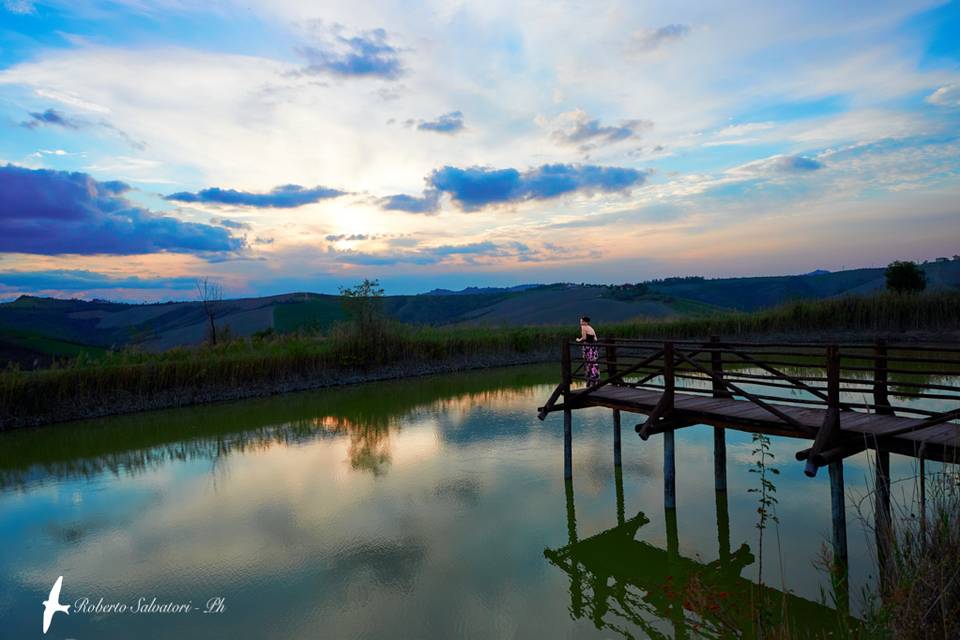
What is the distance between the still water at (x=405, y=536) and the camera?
20.4 feet

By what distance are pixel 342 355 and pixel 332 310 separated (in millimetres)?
45195

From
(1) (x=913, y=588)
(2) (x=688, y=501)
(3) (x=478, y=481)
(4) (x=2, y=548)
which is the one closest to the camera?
(1) (x=913, y=588)

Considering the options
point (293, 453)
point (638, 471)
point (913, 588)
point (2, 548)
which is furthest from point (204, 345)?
point (913, 588)

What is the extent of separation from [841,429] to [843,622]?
3.35 m

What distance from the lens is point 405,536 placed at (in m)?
8.25

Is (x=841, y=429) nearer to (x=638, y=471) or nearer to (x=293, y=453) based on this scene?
(x=638, y=471)

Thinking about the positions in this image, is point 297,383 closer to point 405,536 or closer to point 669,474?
point 405,536

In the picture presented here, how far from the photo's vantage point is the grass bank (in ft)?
58.0

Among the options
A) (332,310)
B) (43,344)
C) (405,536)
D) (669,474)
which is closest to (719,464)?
(669,474)

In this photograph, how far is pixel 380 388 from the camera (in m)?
21.6

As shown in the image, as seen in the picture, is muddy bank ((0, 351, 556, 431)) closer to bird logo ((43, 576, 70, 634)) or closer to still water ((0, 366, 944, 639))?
still water ((0, 366, 944, 639))

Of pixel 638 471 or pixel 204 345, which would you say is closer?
pixel 638 471

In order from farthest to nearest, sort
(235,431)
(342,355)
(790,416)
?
1. (342,355)
2. (235,431)
3. (790,416)

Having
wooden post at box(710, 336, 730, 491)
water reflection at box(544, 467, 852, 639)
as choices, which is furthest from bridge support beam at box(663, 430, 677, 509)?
wooden post at box(710, 336, 730, 491)
